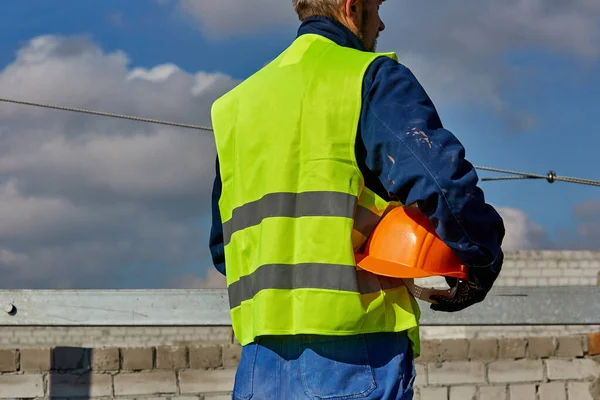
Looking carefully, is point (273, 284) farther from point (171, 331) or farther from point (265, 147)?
point (171, 331)

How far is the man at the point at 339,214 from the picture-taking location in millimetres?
2221

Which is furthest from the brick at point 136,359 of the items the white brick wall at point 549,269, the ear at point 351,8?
the white brick wall at point 549,269

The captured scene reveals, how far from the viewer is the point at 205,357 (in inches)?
210

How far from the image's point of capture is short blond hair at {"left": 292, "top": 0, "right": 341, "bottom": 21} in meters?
2.58

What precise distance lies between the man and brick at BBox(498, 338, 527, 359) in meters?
3.41

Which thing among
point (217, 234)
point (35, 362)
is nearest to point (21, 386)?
point (35, 362)

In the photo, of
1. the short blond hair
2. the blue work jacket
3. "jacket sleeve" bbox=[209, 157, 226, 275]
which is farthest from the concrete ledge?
the blue work jacket

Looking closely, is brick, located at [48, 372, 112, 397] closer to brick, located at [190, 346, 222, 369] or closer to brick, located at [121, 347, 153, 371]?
brick, located at [121, 347, 153, 371]

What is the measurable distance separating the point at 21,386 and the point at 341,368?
3.44 metres

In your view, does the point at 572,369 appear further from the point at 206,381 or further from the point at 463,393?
the point at 206,381

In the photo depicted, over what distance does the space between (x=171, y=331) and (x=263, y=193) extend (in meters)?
19.2

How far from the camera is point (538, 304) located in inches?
200

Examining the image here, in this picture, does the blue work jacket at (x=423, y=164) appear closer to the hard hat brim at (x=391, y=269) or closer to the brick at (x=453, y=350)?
the hard hat brim at (x=391, y=269)

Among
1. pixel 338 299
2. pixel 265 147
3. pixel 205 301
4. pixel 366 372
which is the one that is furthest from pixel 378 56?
pixel 205 301
